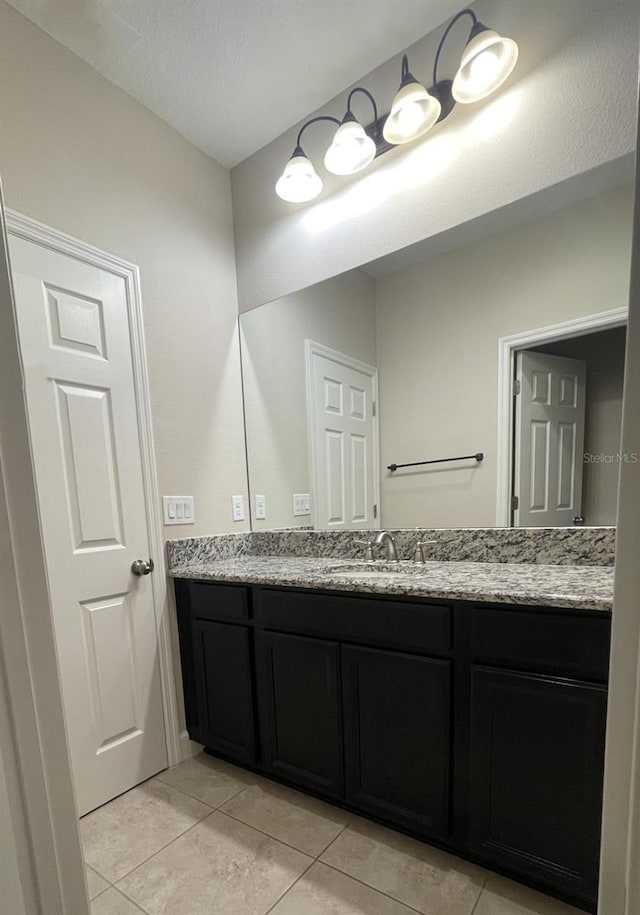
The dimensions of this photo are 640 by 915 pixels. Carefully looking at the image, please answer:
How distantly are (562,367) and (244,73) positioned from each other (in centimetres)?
170

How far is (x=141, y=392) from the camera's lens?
167cm

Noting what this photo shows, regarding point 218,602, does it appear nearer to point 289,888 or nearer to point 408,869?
point 289,888

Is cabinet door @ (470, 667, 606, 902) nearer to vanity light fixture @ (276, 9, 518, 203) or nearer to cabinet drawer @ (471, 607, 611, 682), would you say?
cabinet drawer @ (471, 607, 611, 682)

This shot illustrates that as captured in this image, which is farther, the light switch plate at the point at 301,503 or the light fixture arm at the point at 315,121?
the light switch plate at the point at 301,503

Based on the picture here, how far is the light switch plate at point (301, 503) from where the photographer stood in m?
2.03

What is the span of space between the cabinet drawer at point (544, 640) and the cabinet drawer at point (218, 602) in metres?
0.86

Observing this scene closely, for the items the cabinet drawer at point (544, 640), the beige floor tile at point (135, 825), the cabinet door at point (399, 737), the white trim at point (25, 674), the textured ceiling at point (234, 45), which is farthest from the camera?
the textured ceiling at point (234, 45)

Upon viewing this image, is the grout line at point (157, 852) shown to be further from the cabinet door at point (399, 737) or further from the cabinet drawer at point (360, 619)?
the cabinet drawer at point (360, 619)

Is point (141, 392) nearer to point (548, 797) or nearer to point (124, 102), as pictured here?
point (124, 102)

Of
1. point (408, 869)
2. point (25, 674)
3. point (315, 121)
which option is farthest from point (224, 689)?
point (315, 121)

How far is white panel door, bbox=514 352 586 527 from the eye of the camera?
138 centimetres

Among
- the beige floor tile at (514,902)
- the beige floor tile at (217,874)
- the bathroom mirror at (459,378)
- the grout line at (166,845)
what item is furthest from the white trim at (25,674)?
A: the bathroom mirror at (459,378)

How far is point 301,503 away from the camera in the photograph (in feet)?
6.72

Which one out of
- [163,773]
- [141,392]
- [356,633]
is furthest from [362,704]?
[141,392]
